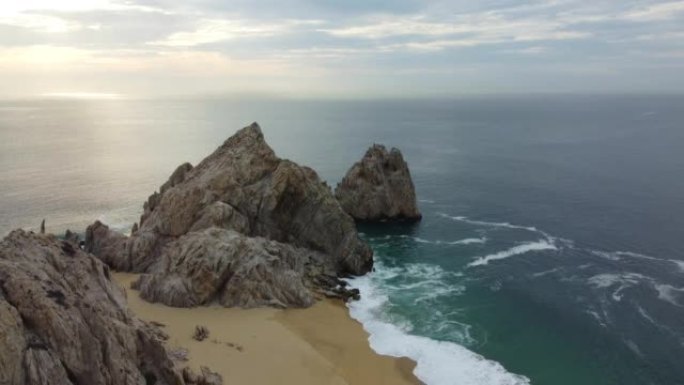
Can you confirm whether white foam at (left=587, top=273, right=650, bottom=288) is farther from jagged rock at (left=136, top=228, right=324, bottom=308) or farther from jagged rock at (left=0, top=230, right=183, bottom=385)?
jagged rock at (left=0, top=230, right=183, bottom=385)

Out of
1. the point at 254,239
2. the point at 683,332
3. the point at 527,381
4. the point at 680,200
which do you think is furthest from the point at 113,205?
the point at 680,200

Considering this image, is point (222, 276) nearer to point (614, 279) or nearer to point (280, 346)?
point (280, 346)

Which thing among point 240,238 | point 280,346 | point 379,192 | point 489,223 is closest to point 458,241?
point 489,223

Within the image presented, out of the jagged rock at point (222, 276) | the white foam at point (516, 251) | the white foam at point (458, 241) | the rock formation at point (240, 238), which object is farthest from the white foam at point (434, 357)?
the white foam at point (458, 241)

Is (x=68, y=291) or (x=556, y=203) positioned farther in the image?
(x=556, y=203)

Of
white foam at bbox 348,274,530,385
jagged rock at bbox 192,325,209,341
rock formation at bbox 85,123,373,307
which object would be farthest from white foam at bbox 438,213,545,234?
jagged rock at bbox 192,325,209,341

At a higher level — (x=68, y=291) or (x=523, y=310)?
(x=68, y=291)

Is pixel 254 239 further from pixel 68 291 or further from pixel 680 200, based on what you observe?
pixel 680 200
